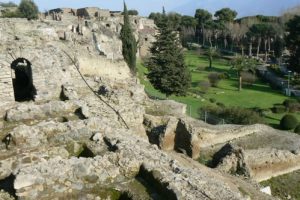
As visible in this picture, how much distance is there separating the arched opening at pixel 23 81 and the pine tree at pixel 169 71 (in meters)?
15.3

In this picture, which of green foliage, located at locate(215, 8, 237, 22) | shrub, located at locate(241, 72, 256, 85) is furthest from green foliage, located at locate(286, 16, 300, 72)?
green foliage, located at locate(215, 8, 237, 22)

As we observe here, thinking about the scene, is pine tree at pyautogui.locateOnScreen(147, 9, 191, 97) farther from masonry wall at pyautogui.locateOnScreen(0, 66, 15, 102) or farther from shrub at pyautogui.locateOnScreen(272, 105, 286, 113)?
masonry wall at pyautogui.locateOnScreen(0, 66, 15, 102)

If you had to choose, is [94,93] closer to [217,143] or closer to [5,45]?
[5,45]

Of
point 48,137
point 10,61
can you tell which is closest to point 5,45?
point 10,61

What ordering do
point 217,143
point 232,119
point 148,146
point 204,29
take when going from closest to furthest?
point 148,146
point 217,143
point 232,119
point 204,29

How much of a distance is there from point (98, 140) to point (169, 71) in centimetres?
2213

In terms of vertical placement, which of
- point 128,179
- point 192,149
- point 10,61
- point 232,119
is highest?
point 10,61

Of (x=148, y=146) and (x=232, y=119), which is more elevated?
(x=148, y=146)

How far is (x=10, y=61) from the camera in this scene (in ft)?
44.8

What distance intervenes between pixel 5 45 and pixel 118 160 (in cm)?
765

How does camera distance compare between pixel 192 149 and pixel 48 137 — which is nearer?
pixel 48 137

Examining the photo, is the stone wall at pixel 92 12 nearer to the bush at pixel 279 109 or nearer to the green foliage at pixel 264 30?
the green foliage at pixel 264 30

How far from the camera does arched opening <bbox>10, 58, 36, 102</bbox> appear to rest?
48.2 ft

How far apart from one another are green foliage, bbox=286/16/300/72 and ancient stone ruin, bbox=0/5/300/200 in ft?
97.2
